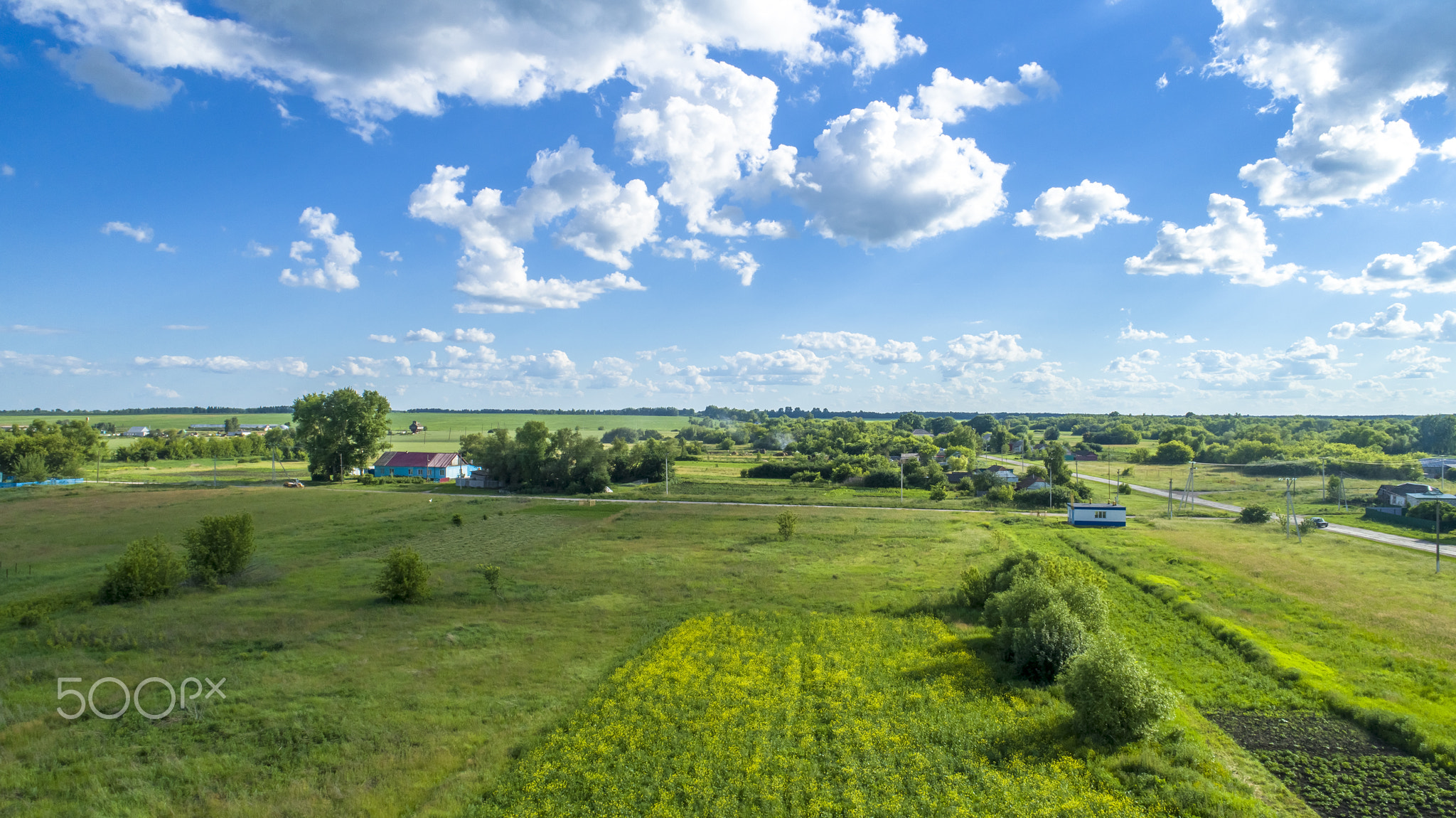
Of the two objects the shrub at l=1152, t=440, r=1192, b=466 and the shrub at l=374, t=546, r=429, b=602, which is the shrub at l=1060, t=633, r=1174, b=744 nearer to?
the shrub at l=374, t=546, r=429, b=602

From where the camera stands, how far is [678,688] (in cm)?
1992

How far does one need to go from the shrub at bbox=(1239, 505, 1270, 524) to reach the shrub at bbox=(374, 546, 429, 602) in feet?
231

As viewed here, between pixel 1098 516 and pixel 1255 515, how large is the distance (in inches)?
615

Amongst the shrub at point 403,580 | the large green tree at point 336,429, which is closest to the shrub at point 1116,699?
the shrub at point 403,580

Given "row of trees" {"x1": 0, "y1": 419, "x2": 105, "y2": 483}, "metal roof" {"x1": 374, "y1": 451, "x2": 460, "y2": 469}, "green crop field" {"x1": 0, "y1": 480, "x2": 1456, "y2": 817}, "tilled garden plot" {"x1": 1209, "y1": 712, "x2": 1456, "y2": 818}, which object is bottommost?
"tilled garden plot" {"x1": 1209, "y1": 712, "x2": 1456, "y2": 818}

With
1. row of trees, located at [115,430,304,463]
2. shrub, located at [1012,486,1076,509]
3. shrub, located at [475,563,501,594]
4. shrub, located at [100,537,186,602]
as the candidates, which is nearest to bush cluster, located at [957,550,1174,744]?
shrub, located at [475,563,501,594]

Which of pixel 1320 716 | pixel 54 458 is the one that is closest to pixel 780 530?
pixel 1320 716

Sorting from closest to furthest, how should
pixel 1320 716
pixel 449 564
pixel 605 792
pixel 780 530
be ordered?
pixel 605 792
pixel 1320 716
pixel 449 564
pixel 780 530

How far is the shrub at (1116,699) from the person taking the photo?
16.7m

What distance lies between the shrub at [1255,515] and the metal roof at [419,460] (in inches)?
4058

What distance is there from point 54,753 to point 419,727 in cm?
818

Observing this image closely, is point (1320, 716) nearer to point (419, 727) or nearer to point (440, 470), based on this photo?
point (419, 727)

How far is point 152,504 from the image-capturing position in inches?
2221

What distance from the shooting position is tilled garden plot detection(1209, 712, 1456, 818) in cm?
1457
